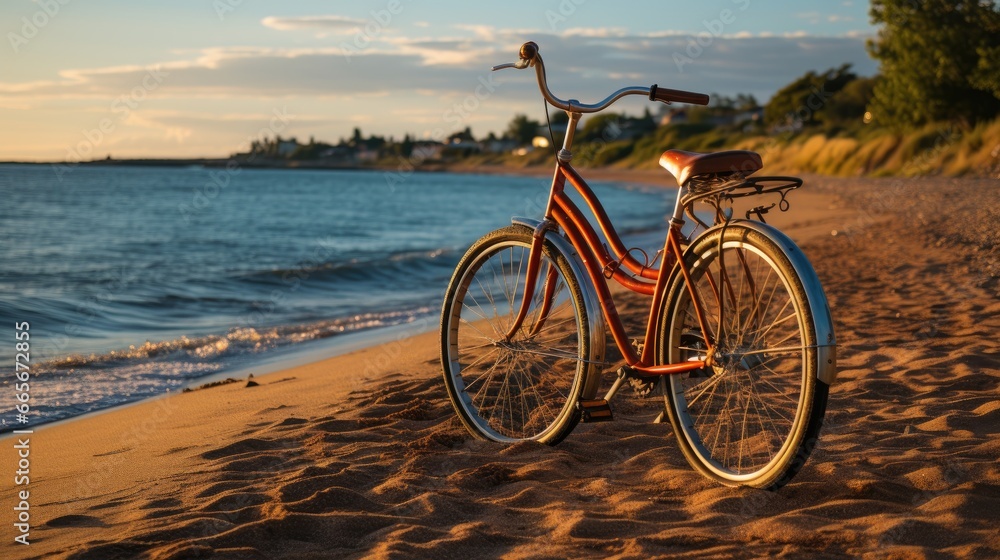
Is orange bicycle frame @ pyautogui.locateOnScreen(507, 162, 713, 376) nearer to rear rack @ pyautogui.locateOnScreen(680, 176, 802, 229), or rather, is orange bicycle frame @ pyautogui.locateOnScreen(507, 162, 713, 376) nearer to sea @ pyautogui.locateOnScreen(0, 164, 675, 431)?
rear rack @ pyautogui.locateOnScreen(680, 176, 802, 229)

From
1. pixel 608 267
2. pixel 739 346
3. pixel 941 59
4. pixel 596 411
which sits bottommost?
pixel 596 411

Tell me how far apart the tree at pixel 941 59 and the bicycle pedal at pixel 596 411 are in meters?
32.4

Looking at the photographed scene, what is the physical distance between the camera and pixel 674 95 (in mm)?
3719

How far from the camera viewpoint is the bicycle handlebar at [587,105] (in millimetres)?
3721

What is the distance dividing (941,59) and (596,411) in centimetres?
3487

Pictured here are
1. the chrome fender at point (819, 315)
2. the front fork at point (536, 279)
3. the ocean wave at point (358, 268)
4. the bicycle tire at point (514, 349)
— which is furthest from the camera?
the ocean wave at point (358, 268)

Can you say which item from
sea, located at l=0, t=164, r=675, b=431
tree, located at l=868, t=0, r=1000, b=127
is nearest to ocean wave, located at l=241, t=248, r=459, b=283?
sea, located at l=0, t=164, r=675, b=431

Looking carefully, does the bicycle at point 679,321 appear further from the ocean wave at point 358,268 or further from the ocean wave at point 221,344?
the ocean wave at point 358,268

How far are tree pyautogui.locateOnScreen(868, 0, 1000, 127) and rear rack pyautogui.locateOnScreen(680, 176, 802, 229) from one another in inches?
1270

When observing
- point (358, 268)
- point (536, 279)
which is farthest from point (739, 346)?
point (358, 268)

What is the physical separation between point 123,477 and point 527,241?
2.14 m

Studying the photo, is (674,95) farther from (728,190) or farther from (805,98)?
(805,98)

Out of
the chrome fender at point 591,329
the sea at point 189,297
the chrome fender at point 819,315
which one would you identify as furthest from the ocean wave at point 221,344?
the chrome fender at point 819,315

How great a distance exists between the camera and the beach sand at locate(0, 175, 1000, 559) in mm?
2902
